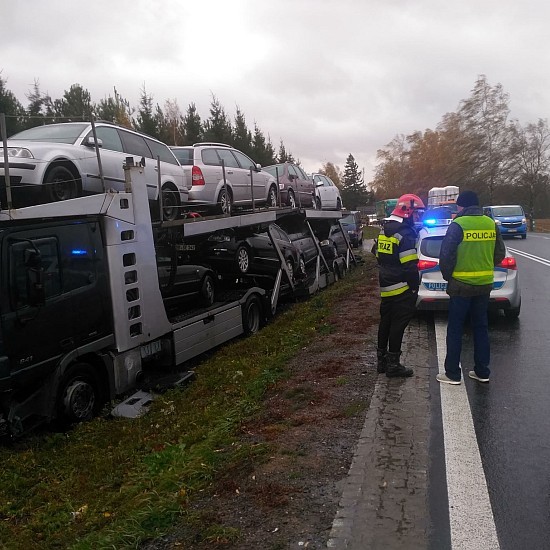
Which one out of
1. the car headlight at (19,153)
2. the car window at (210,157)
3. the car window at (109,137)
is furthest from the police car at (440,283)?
the car headlight at (19,153)

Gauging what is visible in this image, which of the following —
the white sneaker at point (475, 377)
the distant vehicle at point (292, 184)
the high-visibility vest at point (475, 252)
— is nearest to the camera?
the high-visibility vest at point (475, 252)

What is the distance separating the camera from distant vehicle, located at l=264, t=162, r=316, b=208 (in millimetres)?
14234

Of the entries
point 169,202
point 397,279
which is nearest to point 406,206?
point 397,279

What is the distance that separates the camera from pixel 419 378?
222 inches

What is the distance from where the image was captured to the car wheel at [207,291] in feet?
28.4

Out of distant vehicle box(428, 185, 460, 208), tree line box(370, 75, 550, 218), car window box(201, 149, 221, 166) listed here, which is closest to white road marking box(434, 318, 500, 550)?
car window box(201, 149, 221, 166)

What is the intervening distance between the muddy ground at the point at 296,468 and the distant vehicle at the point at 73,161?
3400mm

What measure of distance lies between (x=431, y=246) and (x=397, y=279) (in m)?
3.10

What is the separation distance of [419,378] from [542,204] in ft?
203

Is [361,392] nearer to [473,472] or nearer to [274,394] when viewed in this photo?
[274,394]

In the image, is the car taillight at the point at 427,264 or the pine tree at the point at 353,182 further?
the pine tree at the point at 353,182

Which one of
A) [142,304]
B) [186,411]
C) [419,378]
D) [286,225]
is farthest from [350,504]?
[286,225]

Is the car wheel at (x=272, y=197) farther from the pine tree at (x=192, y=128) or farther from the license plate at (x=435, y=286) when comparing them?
the pine tree at (x=192, y=128)

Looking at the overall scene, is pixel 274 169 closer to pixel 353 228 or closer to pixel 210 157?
pixel 210 157
